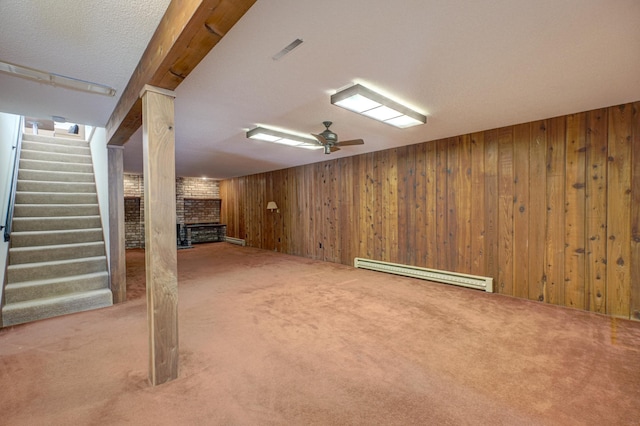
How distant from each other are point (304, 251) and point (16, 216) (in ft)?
16.7

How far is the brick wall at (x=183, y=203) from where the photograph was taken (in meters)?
8.53

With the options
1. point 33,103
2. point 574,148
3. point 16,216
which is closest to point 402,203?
point 574,148

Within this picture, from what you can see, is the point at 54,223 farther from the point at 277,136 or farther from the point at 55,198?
the point at 277,136

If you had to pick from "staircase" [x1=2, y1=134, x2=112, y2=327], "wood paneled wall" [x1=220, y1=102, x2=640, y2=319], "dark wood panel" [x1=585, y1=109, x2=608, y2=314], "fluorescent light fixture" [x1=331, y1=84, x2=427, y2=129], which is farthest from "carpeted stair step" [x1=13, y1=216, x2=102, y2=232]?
"dark wood panel" [x1=585, y1=109, x2=608, y2=314]

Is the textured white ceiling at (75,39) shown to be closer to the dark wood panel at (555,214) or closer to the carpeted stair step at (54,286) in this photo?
the carpeted stair step at (54,286)

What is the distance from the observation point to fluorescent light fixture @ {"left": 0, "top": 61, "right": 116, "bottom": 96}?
6.71 ft

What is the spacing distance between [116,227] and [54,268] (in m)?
0.85

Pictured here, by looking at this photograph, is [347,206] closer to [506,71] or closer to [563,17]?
[506,71]

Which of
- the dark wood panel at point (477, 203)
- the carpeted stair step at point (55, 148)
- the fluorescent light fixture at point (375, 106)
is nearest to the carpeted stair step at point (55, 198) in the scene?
the carpeted stair step at point (55, 148)

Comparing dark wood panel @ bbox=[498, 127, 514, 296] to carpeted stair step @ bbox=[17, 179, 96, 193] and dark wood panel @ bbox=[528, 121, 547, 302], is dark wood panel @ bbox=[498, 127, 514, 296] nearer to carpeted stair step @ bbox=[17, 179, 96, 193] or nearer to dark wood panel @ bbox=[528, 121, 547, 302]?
dark wood panel @ bbox=[528, 121, 547, 302]

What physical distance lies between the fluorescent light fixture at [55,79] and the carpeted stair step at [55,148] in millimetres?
3780

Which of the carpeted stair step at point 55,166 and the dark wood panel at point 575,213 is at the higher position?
the carpeted stair step at point 55,166

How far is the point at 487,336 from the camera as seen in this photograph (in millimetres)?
2574

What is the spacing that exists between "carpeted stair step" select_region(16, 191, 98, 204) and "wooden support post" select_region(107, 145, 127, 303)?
1274 millimetres
